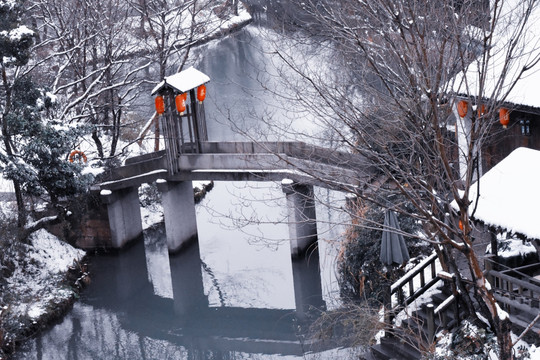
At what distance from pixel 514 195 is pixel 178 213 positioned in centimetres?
→ 1270

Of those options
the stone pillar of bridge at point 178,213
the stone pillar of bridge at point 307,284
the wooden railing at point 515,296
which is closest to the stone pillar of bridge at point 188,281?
the stone pillar of bridge at point 178,213

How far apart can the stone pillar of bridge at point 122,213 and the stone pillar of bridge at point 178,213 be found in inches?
58.6

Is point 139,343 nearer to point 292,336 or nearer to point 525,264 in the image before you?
point 292,336

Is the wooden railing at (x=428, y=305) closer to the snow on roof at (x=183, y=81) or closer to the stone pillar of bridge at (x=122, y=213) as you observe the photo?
the snow on roof at (x=183, y=81)

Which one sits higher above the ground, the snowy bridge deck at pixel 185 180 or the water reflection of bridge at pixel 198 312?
the snowy bridge deck at pixel 185 180

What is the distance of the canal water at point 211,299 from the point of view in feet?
55.7

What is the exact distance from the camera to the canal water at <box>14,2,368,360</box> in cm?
1698

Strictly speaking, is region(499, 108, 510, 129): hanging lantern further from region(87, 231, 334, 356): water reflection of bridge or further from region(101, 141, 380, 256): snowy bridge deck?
region(87, 231, 334, 356): water reflection of bridge

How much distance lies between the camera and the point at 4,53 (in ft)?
58.7

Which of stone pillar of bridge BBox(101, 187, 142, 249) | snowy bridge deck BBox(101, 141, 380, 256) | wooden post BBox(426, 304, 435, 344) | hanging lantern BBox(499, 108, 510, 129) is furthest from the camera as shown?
stone pillar of bridge BBox(101, 187, 142, 249)

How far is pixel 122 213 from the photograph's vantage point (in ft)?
73.4

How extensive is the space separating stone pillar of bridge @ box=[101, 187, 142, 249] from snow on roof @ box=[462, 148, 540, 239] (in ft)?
43.5

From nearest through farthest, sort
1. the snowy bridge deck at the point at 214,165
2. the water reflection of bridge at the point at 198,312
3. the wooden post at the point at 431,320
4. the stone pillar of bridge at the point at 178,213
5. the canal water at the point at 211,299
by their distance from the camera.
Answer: the wooden post at the point at 431,320, the canal water at the point at 211,299, the water reflection of bridge at the point at 198,312, the snowy bridge deck at the point at 214,165, the stone pillar of bridge at the point at 178,213

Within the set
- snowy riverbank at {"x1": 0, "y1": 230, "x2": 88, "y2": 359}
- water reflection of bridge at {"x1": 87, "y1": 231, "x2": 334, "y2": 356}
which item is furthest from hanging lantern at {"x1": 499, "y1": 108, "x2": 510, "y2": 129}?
snowy riverbank at {"x1": 0, "y1": 230, "x2": 88, "y2": 359}
